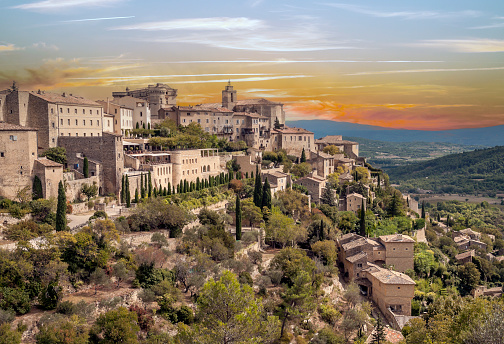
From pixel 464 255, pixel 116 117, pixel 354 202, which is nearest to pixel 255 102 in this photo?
pixel 354 202

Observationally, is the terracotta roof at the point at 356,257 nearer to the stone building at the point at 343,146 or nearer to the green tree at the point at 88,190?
the green tree at the point at 88,190

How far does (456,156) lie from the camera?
143125 millimetres

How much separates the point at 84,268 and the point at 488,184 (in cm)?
11606

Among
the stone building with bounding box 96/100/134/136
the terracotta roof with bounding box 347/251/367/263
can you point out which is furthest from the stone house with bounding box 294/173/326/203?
the stone building with bounding box 96/100/134/136

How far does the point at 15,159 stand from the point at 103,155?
6.79 metres

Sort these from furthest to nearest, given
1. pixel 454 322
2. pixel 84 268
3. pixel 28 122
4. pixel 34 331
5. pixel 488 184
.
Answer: pixel 488 184 < pixel 28 122 < pixel 84 268 < pixel 454 322 < pixel 34 331

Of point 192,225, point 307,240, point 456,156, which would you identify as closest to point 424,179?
point 456,156

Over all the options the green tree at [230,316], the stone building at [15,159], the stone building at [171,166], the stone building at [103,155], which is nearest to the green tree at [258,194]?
the stone building at [171,166]

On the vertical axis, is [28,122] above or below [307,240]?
above

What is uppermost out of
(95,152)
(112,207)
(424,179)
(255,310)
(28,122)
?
(28,122)

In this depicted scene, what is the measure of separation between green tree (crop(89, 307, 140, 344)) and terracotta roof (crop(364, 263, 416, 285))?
1925 centimetres

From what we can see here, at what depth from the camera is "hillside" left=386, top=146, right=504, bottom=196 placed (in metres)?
121

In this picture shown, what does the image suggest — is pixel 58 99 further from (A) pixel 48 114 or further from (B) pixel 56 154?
(B) pixel 56 154

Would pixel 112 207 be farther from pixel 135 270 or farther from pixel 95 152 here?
pixel 135 270
